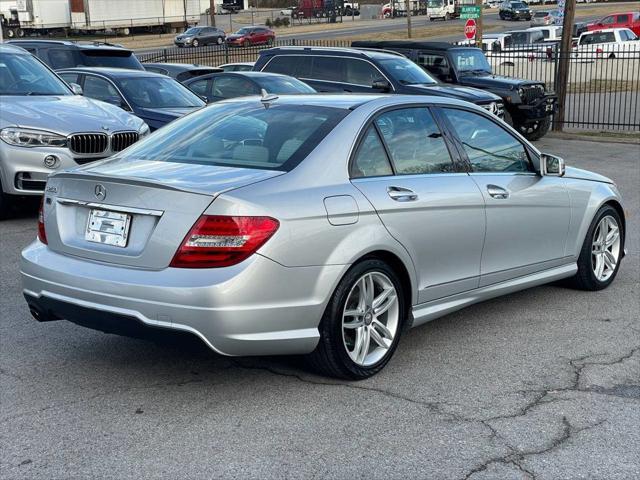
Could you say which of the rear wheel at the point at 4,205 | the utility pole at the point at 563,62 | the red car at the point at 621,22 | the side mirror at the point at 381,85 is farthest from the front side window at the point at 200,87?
the red car at the point at 621,22

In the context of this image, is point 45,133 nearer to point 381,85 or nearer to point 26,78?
point 26,78

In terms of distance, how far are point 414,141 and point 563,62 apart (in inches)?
616

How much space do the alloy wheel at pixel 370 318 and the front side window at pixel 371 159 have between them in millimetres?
583

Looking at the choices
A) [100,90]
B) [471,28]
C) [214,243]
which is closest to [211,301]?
[214,243]

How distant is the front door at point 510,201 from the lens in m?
5.99

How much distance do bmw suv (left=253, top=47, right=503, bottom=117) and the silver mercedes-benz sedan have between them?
10.0 meters

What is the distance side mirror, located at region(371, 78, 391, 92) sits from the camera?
1609 centimetres

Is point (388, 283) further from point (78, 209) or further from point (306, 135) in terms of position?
point (78, 209)

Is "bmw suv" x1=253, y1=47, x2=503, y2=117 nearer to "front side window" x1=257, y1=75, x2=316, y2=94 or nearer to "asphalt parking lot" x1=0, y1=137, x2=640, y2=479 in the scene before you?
"front side window" x1=257, y1=75, x2=316, y2=94

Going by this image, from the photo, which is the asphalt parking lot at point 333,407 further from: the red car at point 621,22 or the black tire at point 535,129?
the red car at point 621,22

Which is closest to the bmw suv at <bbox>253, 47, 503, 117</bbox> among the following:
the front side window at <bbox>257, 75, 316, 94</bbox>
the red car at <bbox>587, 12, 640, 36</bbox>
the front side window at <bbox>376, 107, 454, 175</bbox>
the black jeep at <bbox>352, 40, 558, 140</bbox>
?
the black jeep at <bbox>352, 40, 558, 140</bbox>

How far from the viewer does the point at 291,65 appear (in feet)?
56.7

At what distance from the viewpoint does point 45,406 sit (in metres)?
4.68

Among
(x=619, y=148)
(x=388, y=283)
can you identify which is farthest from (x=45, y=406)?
(x=619, y=148)
